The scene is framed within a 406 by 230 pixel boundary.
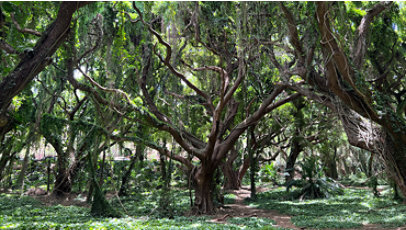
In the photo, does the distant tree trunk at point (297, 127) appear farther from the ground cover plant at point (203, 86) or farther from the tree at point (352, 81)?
the tree at point (352, 81)

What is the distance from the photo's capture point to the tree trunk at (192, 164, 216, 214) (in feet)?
28.3

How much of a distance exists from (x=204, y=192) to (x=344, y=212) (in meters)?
3.72

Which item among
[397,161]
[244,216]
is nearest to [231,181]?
[244,216]

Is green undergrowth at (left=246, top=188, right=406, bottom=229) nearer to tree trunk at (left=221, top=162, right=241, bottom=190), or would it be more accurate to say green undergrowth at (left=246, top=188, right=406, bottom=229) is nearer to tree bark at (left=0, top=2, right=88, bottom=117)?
tree trunk at (left=221, top=162, right=241, bottom=190)

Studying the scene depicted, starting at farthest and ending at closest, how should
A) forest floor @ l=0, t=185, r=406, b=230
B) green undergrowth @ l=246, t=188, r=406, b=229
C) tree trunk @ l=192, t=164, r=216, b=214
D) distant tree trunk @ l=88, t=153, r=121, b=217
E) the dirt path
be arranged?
tree trunk @ l=192, t=164, r=216, b=214 → the dirt path → distant tree trunk @ l=88, t=153, r=121, b=217 → green undergrowth @ l=246, t=188, r=406, b=229 → forest floor @ l=0, t=185, r=406, b=230

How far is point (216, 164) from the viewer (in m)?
8.80

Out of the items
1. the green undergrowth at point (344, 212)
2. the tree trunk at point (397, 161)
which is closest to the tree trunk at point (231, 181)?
the green undergrowth at point (344, 212)

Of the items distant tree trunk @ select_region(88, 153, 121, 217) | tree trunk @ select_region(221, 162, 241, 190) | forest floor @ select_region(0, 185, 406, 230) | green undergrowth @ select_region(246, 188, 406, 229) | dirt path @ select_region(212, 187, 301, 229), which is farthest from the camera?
tree trunk @ select_region(221, 162, 241, 190)

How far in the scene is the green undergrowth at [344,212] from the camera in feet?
21.7

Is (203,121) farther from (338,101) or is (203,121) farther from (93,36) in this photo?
(338,101)

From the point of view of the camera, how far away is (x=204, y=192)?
8711 millimetres

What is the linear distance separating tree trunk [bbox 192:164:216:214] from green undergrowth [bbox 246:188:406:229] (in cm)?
223

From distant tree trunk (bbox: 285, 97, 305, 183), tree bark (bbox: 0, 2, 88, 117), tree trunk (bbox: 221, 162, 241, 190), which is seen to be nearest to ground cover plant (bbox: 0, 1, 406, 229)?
tree bark (bbox: 0, 2, 88, 117)

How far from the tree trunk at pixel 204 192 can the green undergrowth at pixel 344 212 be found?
87.7 inches
